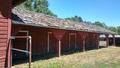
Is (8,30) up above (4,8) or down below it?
below

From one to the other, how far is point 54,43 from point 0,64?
42.0 ft

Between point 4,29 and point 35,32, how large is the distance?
29.7ft

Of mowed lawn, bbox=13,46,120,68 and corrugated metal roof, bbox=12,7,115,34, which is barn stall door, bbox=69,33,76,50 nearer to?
corrugated metal roof, bbox=12,7,115,34

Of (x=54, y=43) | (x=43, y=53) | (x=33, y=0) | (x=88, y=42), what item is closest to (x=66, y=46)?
(x=54, y=43)

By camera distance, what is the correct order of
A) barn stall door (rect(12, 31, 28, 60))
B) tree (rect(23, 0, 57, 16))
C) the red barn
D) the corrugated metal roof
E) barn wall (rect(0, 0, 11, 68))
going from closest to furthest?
barn wall (rect(0, 0, 11, 68)), the red barn, the corrugated metal roof, barn stall door (rect(12, 31, 28, 60)), tree (rect(23, 0, 57, 16))

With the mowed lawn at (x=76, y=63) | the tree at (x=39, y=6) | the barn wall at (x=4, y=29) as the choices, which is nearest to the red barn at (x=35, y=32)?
the barn wall at (x=4, y=29)

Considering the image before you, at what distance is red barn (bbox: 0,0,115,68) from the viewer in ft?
38.9

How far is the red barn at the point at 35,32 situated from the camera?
11864 millimetres

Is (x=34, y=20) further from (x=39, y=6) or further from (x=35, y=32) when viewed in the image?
(x=39, y=6)

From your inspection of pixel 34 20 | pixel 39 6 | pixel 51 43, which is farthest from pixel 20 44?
pixel 39 6

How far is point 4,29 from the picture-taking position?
11836mm

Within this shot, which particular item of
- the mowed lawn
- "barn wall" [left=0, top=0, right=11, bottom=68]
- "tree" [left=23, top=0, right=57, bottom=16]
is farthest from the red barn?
"tree" [left=23, top=0, right=57, bottom=16]

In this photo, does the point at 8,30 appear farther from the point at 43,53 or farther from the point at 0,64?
the point at 43,53

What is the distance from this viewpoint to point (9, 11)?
11992mm
